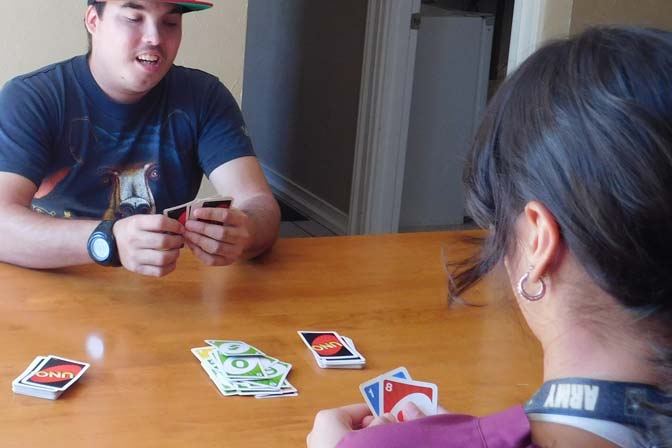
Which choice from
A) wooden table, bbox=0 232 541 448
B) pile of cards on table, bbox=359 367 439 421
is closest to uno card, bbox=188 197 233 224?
wooden table, bbox=0 232 541 448

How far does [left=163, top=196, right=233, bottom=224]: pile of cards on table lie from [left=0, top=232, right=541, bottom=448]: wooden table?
141 millimetres

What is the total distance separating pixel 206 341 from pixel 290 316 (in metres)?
0.23

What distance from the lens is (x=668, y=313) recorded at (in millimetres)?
1030

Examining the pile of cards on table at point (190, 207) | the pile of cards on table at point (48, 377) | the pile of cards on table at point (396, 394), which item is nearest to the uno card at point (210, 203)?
the pile of cards on table at point (190, 207)

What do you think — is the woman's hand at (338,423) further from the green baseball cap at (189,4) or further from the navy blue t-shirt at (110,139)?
the green baseball cap at (189,4)

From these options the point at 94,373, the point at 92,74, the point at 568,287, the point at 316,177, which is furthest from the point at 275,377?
the point at 316,177

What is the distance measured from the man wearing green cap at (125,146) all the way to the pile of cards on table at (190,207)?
2cm

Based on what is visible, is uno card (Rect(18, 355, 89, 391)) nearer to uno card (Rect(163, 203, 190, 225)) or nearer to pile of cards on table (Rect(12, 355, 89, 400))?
pile of cards on table (Rect(12, 355, 89, 400))

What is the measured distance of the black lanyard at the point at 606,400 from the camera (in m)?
0.99

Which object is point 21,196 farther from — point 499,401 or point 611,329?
point 611,329

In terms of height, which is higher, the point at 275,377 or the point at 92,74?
the point at 92,74

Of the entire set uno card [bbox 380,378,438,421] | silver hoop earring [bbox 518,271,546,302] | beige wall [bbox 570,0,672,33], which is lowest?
uno card [bbox 380,378,438,421]

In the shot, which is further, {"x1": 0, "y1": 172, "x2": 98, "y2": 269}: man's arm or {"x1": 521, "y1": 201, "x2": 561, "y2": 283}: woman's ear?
{"x1": 0, "y1": 172, "x2": 98, "y2": 269}: man's arm

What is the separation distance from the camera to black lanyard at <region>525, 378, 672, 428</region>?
990 mm
